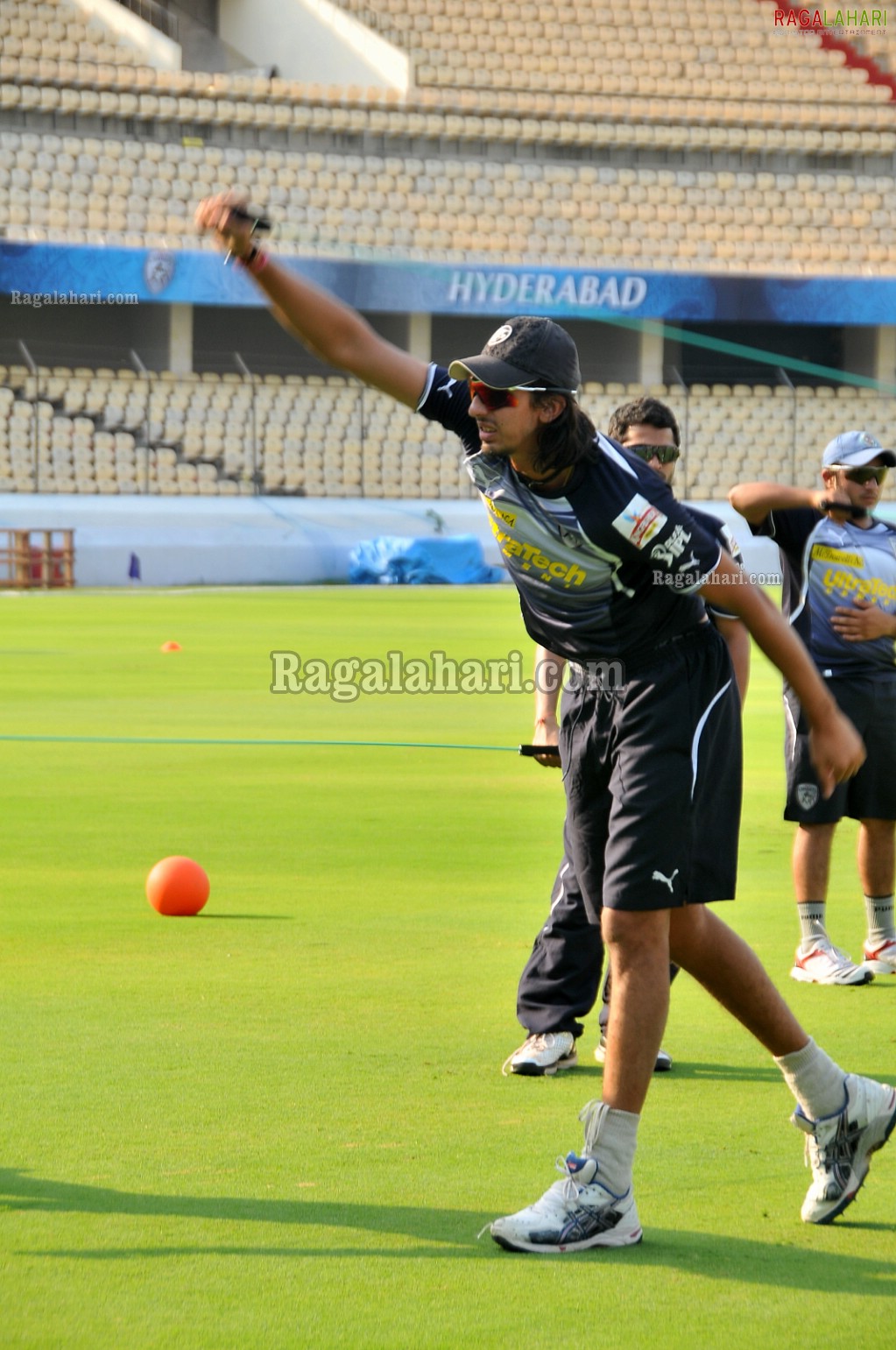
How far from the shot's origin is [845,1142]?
4.02m

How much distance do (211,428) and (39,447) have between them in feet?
13.2

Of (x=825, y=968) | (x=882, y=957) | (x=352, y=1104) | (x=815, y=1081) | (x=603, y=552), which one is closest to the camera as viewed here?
(x=603, y=552)

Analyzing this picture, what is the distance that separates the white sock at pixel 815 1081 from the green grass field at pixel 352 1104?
20 cm

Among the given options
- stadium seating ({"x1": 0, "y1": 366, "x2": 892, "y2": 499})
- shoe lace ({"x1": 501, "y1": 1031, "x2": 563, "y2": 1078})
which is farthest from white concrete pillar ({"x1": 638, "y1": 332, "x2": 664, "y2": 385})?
shoe lace ({"x1": 501, "y1": 1031, "x2": 563, "y2": 1078})

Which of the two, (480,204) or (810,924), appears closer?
(810,924)

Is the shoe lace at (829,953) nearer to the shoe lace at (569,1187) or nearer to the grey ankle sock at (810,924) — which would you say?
the grey ankle sock at (810,924)

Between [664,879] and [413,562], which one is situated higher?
[664,879]

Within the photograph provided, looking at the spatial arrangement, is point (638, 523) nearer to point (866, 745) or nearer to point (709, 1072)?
point (709, 1072)

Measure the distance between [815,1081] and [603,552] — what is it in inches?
49.6

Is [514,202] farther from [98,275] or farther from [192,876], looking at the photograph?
[192,876]

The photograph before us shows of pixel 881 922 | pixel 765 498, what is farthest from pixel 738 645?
pixel 881 922

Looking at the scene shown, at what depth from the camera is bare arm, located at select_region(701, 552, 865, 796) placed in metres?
3.82

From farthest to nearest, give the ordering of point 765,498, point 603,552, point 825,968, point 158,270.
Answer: point 158,270
point 825,968
point 765,498
point 603,552

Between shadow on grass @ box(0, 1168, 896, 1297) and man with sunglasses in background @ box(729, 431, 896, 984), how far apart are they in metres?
2.78
